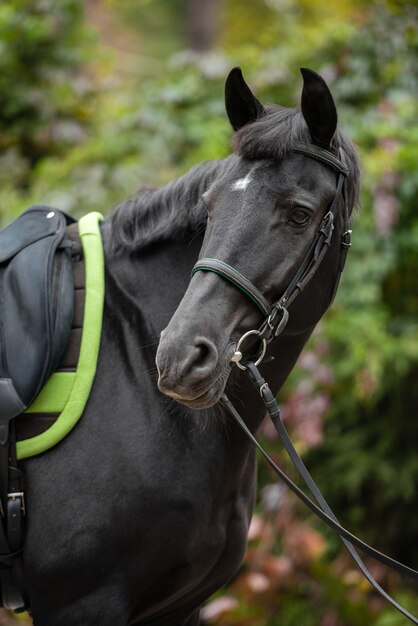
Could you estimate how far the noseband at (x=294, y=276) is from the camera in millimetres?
2049

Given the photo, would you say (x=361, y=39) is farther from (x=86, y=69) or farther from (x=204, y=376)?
(x=204, y=376)

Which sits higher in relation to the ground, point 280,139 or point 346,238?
point 280,139

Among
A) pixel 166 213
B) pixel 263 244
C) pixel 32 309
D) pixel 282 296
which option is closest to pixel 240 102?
pixel 166 213

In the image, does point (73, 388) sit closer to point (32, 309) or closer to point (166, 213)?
point (32, 309)

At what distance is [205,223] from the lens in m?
2.36

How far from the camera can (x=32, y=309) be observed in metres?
2.29

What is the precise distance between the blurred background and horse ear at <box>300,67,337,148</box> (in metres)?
2.39

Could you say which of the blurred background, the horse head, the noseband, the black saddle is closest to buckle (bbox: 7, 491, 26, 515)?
the black saddle

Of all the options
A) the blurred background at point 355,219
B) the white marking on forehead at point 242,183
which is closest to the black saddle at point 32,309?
the white marking on forehead at point 242,183

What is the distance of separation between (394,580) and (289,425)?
132 centimetres

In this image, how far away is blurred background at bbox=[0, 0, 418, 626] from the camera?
486cm

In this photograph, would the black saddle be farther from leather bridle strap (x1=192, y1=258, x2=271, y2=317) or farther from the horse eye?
the horse eye

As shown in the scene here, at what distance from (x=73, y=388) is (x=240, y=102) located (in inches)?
39.1

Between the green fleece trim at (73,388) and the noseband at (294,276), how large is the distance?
1.37 ft
